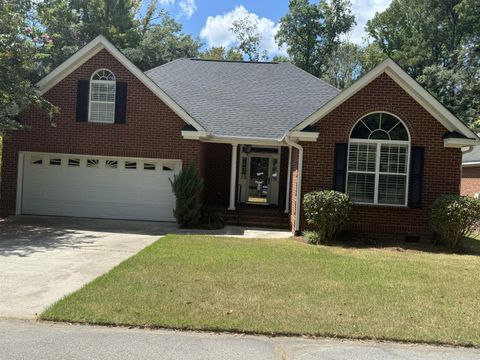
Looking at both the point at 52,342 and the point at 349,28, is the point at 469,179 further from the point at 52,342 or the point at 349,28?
the point at 349,28

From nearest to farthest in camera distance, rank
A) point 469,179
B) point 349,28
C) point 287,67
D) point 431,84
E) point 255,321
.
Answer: point 255,321
point 287,67
point 469,179
point 431,84
point 349,28

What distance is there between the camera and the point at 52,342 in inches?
194

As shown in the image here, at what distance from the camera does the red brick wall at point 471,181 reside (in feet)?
71.2

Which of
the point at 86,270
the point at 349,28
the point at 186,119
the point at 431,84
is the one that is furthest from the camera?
the point at 349,28

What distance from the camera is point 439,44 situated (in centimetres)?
3747

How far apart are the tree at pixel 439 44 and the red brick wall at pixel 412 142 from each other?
67.0 ft

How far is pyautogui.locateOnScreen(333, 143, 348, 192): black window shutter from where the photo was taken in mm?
13086

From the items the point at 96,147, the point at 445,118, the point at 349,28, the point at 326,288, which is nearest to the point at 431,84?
the point at 349,28

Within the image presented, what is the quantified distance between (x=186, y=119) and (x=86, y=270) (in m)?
7.62

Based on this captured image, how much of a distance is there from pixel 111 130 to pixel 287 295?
10283 millimetres

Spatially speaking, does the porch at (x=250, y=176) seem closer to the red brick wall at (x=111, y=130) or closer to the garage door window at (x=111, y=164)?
the red brick wall at (x=111, y=130)

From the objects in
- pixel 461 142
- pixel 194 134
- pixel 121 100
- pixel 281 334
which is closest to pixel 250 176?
pixel 194 134

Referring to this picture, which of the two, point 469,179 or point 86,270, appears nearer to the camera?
point 86,270

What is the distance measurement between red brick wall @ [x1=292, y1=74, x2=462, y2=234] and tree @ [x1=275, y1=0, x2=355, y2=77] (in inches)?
1171
